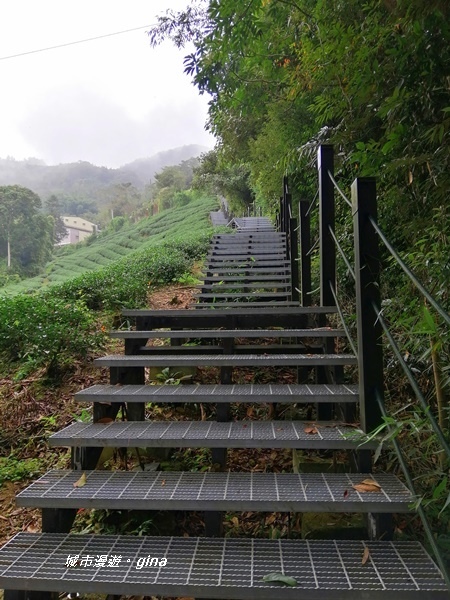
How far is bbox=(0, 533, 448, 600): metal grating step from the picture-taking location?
44.6 inches

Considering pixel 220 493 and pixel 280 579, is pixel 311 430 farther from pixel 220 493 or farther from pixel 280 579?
pixel 280 579

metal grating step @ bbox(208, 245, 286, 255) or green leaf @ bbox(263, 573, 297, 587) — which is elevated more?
metal grating step @ bbox(208, 245, 286, 255)

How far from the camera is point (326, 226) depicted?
2.76 m

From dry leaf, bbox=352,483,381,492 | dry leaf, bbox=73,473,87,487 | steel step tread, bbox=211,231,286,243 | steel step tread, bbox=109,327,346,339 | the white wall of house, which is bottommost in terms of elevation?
dry leaf, bbox=73,473,87,487

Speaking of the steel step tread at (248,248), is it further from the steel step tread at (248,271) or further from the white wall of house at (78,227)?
the white wall of house at (78,227)

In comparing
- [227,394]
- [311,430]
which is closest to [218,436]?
[227,394]

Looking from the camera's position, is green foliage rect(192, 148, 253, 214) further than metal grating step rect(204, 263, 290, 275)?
Yes

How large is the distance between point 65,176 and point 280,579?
8218 centimetres

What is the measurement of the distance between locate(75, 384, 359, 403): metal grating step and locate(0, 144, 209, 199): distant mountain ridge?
207 feet

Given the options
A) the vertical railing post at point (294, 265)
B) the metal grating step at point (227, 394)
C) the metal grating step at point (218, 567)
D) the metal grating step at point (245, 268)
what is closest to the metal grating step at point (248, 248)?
the metal grating step at point (245, 268)

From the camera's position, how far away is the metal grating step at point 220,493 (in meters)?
1.37

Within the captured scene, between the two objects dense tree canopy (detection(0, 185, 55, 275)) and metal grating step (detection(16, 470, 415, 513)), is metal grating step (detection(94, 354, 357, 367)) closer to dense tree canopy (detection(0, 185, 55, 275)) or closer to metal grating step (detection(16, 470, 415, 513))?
metal grating step (detection(16, 470, 415, 513))

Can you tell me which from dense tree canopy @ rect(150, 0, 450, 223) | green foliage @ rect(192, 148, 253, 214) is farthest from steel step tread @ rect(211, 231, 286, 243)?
green foliage @ rect(192, 148, 253, 214)

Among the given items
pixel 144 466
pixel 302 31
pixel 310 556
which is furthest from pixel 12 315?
pixel 302 31
